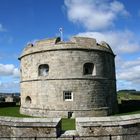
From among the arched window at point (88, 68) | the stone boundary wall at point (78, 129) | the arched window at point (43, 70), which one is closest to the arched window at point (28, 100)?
the arched window at point (43, 70)

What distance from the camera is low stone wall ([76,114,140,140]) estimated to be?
962cm

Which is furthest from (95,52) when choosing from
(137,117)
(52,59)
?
(137,117)

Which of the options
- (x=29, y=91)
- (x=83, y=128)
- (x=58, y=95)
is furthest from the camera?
(x=29, y=91)

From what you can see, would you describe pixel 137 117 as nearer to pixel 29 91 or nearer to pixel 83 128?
pixel 83 128

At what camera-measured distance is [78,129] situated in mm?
9742

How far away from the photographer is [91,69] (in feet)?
76.8

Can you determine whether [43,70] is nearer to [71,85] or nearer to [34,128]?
[71,85]

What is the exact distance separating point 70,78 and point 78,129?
Answer: 12.9 meters

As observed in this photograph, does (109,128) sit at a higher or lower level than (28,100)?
lower

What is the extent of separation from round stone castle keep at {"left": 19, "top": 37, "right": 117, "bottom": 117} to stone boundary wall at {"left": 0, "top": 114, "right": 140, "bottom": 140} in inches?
497

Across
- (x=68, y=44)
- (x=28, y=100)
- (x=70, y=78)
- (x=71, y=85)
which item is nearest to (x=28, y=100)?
(x=28, y=100)

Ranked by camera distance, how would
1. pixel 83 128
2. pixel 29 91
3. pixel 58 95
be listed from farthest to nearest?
1. pixel 29 91
2. pixel 58 95
3. pixel 83 128

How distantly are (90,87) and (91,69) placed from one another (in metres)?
1.55

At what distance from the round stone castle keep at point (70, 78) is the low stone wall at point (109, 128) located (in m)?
12.6
